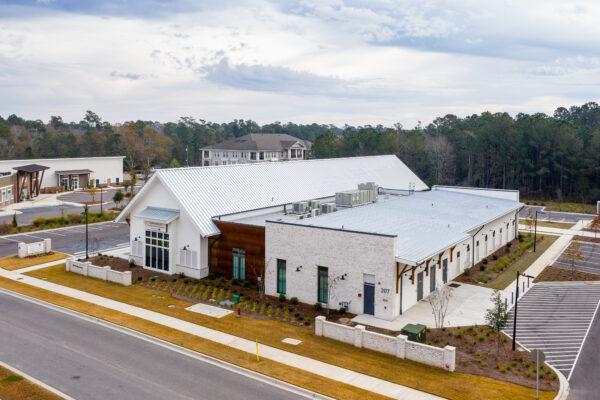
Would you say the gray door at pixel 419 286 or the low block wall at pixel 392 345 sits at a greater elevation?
the gray door at pixel 419 286

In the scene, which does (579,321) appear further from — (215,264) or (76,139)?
(76,139)

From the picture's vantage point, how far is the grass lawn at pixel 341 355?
774 inches

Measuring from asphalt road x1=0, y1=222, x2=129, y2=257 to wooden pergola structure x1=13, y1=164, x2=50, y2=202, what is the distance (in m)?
28.4

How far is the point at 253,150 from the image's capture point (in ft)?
369

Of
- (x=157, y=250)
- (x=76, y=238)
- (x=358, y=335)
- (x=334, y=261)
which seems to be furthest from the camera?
(x=76, y=238)

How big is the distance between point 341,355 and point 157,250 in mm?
19242

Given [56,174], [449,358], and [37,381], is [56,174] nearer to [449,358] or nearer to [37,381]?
[37,381]

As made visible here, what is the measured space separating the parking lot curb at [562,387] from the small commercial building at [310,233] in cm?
821

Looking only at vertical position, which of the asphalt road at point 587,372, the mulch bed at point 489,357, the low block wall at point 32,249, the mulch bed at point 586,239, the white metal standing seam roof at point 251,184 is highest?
the white metal standing seam roof at point 251,184

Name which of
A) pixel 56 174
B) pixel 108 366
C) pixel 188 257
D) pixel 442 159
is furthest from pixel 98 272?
pixel 442 159

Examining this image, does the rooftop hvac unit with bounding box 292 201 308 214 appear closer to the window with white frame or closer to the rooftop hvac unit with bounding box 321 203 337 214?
the rooftop hvac unit with bounding box 321 203 337 214

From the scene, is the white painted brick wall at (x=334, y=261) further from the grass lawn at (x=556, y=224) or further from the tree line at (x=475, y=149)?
the tree line at (x=475, y=149)

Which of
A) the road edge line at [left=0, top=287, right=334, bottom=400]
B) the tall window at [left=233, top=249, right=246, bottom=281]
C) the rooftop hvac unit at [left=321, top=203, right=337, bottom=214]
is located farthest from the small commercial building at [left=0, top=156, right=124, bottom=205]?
the rooftop hvac unit at [left=321, top=203, right=337, bottom=214]

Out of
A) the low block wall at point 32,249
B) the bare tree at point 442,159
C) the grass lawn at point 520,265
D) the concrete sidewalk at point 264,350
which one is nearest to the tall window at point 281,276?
the concrete sidewalk at point 264,350
